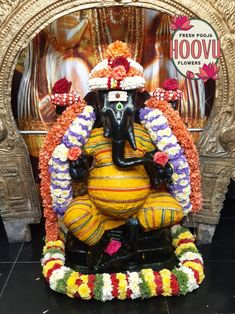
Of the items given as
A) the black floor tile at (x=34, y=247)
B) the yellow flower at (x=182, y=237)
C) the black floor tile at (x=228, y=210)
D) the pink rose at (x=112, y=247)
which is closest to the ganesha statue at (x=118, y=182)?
the pink rose at (x=112, y=247)

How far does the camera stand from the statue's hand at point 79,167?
214cm

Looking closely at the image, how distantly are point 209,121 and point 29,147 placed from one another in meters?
1.10

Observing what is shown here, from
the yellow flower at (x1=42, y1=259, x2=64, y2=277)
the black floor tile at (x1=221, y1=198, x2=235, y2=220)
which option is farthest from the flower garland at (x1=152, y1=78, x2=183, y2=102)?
the black floor tile at (x1=221, y1=198, x2=235, y2=220)

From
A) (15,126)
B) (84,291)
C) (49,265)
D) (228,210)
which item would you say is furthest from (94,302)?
(228,210)

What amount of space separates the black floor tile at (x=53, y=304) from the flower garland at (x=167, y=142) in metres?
0.61

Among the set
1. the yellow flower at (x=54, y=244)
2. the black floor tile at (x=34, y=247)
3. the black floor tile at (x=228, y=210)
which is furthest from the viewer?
the black floor tile at (x=228, y=210)

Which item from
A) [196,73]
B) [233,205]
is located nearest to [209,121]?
[196,73]

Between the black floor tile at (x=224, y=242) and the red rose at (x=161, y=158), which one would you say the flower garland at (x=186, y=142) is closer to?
the red rose at (x=161, y=158)

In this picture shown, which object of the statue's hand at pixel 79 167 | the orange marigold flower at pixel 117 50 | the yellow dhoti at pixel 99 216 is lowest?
the yellow dhoti at pixel 99 216

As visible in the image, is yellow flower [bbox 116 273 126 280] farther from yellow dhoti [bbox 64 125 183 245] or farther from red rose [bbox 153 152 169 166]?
red rose [bbox 153 152 169 166]

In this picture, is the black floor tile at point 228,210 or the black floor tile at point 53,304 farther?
the black floor tile at point 228,210

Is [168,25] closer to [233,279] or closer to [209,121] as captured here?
[209,121]

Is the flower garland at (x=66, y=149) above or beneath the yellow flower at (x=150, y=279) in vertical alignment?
above

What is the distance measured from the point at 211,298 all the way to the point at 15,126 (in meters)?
1.39
